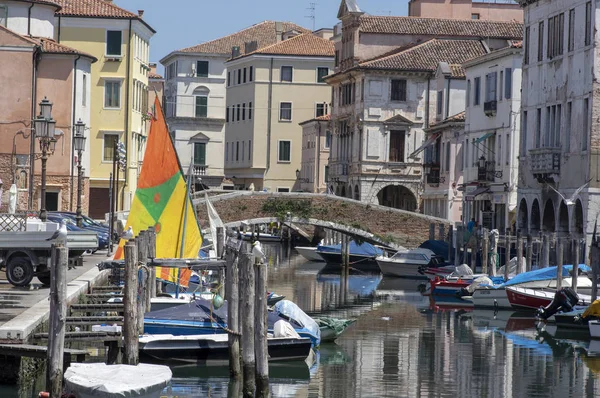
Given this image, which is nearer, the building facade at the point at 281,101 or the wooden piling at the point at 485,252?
the wooden piling at the point at 485,252

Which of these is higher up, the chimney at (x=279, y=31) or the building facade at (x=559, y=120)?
the chimney at (x=279, y=31)

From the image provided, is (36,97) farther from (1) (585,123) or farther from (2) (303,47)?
(2) (303,47)

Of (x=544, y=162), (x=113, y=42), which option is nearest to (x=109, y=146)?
(x=113, y=42)

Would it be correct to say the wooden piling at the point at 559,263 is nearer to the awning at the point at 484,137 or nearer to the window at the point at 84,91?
the awning at the point at 484,137

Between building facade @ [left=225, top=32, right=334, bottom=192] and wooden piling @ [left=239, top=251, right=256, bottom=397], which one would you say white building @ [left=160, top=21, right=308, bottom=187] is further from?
wooden piling @ [left=239, top=251, right=256, bottom=397]

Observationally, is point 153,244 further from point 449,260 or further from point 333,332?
point 449,260

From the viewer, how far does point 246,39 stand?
95062mm

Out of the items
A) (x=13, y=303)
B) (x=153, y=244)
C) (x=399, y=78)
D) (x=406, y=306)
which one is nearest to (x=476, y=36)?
(x=399, y=78)

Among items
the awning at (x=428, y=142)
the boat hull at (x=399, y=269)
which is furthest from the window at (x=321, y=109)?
the boat hull at (x=399, y=269)

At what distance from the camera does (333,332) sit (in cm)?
2716

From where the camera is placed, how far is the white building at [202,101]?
9094cm

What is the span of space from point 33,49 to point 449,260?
17198 mm

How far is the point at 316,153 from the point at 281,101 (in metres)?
7.24

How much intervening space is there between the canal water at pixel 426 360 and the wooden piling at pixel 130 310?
108 centimetres
